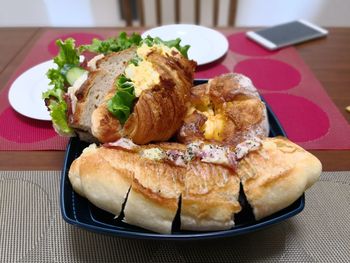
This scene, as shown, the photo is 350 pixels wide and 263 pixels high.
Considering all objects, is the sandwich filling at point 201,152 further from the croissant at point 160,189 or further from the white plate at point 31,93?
the white plate at point 31,93

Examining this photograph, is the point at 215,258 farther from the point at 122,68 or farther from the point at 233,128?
the point at 122,68

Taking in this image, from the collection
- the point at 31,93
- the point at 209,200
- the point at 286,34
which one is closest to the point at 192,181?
the point at 209,200

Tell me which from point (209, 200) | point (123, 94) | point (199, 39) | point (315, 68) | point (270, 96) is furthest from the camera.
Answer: point (199, 39)

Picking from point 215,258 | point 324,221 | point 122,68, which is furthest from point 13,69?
point 324,221

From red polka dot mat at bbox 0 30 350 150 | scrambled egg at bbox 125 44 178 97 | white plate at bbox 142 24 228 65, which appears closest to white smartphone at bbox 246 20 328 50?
red polka dot mat at bbox 0 30 350 150

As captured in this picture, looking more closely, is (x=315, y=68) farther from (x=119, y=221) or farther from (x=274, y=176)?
(x=119, y=221)

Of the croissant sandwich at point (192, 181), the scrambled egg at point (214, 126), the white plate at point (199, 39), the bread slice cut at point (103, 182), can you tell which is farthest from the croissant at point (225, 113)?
the white plate at point (199, 39)
